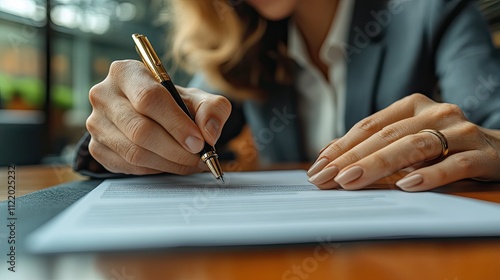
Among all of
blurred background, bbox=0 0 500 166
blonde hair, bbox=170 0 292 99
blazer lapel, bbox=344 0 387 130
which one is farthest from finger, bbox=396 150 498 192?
blurred background, bbox=0 0 500 166

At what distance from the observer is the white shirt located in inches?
35.4

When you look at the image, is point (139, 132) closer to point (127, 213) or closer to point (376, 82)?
point (127, 213)

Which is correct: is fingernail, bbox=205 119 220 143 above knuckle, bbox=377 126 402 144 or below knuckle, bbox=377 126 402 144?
below

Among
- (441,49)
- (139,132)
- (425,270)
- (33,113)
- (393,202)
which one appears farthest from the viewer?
(33,113)

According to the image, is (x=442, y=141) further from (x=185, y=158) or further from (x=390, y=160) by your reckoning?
(x=185, y=158)

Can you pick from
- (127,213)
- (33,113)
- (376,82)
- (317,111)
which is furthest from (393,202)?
(33,113)

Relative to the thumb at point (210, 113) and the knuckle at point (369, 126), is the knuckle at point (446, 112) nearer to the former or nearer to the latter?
the knuckle at point (369, 126)

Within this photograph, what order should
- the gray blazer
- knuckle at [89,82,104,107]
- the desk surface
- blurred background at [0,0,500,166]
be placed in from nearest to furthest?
the desk surface
knuckle at [89,82,104,107]
the gray blazer
blurred background at [0,0,500,166]

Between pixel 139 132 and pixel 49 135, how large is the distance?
62.8 inches

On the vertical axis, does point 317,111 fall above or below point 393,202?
below

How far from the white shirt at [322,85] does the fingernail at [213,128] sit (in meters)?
0.50

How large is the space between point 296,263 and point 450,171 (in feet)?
0.74

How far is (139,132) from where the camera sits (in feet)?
1.38

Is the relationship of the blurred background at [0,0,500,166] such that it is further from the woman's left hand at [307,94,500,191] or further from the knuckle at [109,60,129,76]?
the woman's left hand at [307,94,500,191]
